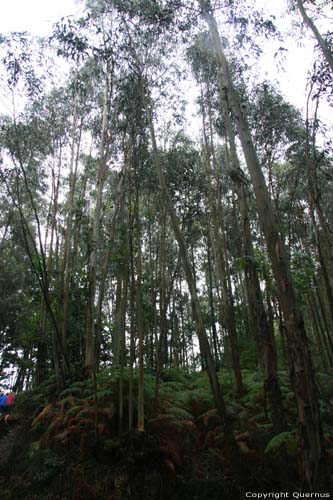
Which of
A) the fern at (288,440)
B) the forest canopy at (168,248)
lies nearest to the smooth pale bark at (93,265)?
the forest canopy at (168,248)

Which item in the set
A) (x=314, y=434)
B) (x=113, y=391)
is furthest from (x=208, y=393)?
(x=314, y=434)

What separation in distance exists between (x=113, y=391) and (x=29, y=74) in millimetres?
6325

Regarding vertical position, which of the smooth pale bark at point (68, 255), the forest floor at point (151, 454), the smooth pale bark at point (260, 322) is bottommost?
the forest floor at point (151, 454)

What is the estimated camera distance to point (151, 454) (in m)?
3.24

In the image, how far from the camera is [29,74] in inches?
256

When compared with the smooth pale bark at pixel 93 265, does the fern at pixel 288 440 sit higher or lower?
lower

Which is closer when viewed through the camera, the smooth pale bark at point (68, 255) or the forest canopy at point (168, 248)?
the forest canopy at point (168, 248)

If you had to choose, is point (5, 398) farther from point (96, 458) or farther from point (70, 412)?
point (96, 458)

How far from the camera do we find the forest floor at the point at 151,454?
2.98 metres

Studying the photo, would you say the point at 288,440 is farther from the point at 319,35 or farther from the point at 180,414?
the point at 319,35

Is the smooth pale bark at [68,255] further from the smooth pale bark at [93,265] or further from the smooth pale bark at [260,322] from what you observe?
the smooth pale bark at [260,322]

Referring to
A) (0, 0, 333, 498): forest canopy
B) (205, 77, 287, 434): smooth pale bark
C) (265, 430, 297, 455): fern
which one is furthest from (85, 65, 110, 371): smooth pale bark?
(265, 430, 297, 455): fern

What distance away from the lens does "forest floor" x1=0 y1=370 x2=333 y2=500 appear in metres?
2.98

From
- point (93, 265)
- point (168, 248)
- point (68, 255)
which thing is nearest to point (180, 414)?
point (93, 265)
